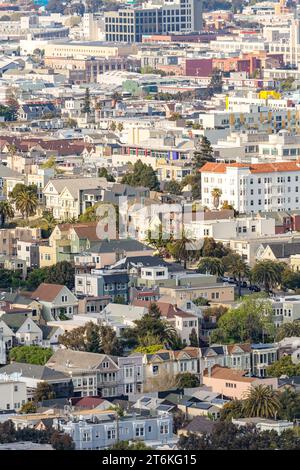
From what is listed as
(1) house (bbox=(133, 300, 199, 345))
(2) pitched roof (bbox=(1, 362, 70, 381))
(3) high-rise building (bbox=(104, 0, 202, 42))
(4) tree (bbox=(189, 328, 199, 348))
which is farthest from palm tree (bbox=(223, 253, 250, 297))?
(3) high-rise building (bbox=(104, 0, 202, 42))

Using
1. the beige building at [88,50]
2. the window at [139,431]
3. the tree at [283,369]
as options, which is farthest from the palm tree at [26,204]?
the beige building at [88,50]

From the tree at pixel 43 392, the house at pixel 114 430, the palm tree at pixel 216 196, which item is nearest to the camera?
the house at pixel 114 430

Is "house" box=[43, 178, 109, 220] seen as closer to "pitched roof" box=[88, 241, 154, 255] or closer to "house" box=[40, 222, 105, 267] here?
"house" box=[40, 222, 105, 267]

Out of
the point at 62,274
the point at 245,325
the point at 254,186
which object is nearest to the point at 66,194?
the point at 254,186

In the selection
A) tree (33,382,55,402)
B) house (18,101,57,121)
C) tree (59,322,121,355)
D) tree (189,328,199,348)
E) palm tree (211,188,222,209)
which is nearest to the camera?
tree (33,382,55,402)

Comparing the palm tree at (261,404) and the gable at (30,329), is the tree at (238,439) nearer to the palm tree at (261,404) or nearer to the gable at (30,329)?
the palm tree at (261,404)

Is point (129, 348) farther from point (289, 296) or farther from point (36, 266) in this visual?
point (36, 266)

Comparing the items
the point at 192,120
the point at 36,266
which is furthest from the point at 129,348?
the point at 192,120

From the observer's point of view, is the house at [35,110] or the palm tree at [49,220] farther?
the house at [35,110]
